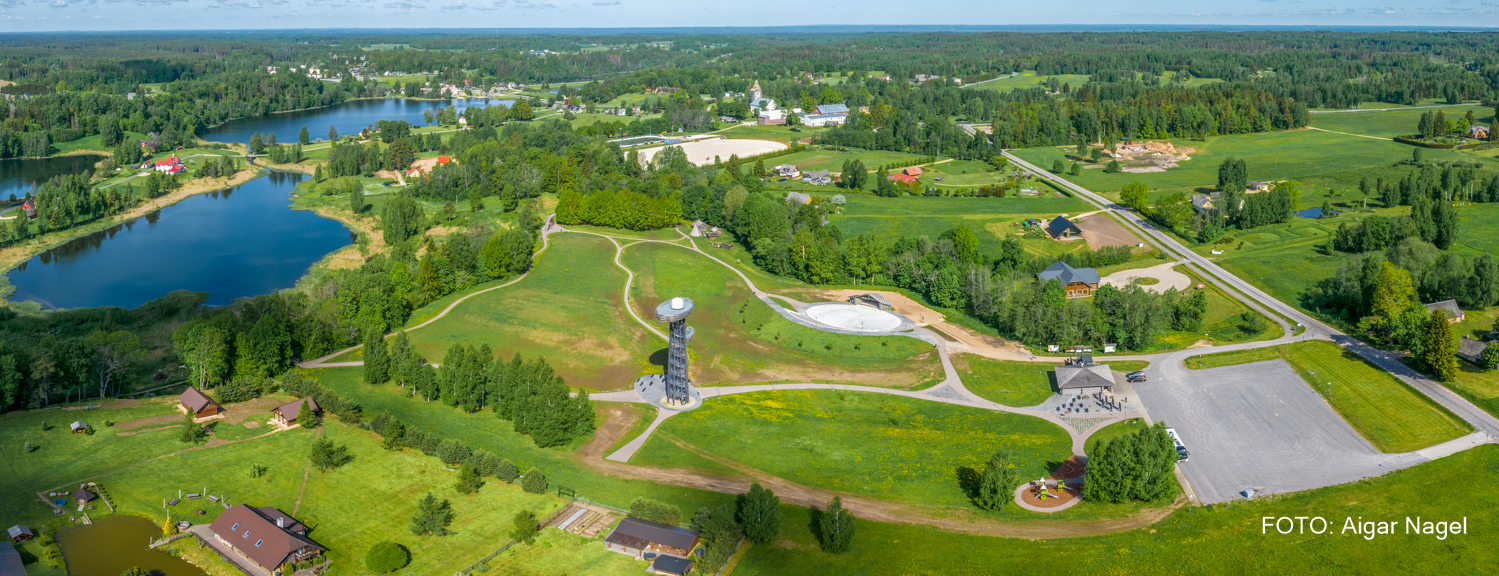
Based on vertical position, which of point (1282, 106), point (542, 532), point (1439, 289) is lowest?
point (542, 532)

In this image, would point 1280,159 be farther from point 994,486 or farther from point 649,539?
point 649,539

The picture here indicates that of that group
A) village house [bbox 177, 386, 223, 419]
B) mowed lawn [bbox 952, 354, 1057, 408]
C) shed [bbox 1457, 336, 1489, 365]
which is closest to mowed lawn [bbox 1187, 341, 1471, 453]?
shed [bbox 1457, 336, 1489, 365]

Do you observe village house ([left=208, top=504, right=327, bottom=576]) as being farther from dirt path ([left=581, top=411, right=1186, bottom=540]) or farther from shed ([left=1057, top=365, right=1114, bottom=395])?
shed ([left=1057, top=365, right=1114, bottom=395])

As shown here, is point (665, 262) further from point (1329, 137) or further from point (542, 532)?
point (1329, 137)

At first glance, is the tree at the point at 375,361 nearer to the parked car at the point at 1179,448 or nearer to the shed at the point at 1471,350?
the parked car at the point at 1179,448

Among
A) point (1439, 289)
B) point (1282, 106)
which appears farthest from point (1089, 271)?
point (1282, 106)

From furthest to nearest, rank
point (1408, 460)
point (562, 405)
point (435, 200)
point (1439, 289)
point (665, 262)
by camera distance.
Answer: point (435, 200), point (665, 262), point (1439, 289), point (562, 405), point (1408, 460)

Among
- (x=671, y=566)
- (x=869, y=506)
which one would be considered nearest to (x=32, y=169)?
(x=671, y=566)
